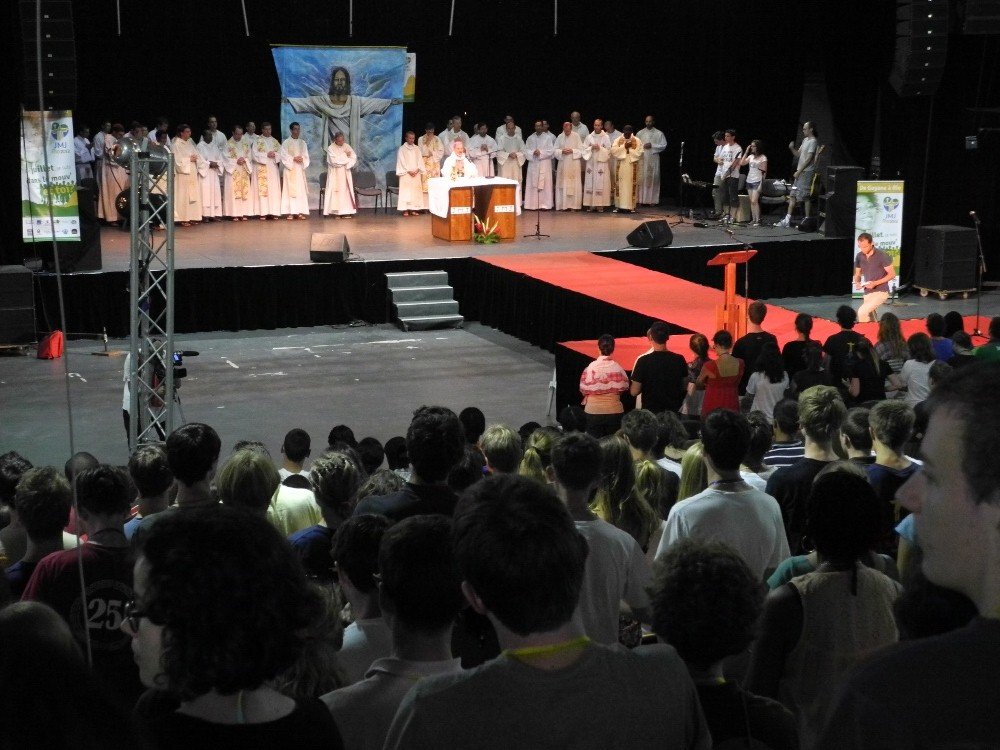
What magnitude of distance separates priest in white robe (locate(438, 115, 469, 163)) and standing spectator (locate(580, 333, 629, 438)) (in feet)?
35.0

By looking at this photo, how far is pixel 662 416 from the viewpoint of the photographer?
6324 mm

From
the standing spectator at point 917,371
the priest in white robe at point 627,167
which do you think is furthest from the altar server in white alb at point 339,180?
the standing spectator at point 917,371

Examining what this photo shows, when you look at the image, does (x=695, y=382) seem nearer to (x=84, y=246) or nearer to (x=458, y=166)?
(x=84, y=246)

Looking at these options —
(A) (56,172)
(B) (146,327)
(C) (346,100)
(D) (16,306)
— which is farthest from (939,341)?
(C) (346,100)

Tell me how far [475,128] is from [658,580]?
18.1 metres

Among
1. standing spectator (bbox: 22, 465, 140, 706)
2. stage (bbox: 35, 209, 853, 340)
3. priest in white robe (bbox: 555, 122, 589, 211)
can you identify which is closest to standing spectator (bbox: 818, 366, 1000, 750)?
standing spectator (bbox: 22, 465, 140, 706)

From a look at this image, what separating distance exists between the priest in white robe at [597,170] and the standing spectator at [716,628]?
719 inches

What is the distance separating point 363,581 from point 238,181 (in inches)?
650

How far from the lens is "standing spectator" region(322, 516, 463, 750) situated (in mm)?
2389

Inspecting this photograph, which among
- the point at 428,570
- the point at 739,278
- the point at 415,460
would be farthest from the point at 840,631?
the point at 739,278

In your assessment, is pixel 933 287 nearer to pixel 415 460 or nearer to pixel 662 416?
pixel 662 416

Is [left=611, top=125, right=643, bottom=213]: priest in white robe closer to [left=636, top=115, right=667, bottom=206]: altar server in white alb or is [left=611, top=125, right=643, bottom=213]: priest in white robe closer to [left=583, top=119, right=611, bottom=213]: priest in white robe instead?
[left=583, top=119, right=611, bottom=213]: priest in white robe

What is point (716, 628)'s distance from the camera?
249cm

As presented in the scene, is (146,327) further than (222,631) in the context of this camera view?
Yes
